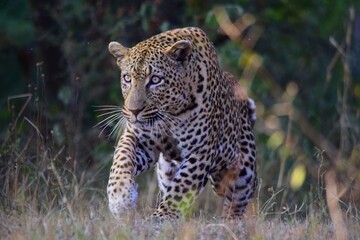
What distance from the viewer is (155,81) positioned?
907cm

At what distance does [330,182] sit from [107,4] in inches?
453

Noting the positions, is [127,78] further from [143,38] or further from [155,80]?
[143,38]

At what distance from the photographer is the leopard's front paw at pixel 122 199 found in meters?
8.39

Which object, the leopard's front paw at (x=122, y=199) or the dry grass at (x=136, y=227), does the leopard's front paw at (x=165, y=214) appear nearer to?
the leopard's front paw at (x=122, y=199)

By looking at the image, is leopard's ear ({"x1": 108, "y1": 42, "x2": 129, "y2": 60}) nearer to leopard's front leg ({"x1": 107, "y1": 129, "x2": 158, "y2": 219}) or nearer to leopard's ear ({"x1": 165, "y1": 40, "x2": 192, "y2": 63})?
leopard's ear ({"x1": 165, "y1": 40, "x2": 192, "y2": 63})

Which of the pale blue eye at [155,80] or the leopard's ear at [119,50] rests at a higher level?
the leopard's ear at [119,50]

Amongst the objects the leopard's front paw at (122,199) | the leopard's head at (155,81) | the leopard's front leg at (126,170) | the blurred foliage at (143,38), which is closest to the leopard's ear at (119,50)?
the leopard's head at (155,81)

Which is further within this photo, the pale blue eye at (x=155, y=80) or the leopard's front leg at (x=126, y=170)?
the pale blue eye at (x=155, y=80)

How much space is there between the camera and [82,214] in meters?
7.51

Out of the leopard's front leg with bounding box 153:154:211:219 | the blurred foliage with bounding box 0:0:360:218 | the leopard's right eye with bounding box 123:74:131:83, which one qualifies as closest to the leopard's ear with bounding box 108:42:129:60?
the leopard's right eye with bounding box 123:74:131:83

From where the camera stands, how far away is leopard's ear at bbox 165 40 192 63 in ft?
30.2

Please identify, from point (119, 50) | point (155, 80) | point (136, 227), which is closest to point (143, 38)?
point (119, 50)

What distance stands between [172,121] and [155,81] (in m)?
0.32

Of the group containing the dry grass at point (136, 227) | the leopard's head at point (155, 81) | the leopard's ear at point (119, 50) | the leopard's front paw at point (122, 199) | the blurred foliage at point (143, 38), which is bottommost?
the blurred foliage at point (143, 38)
